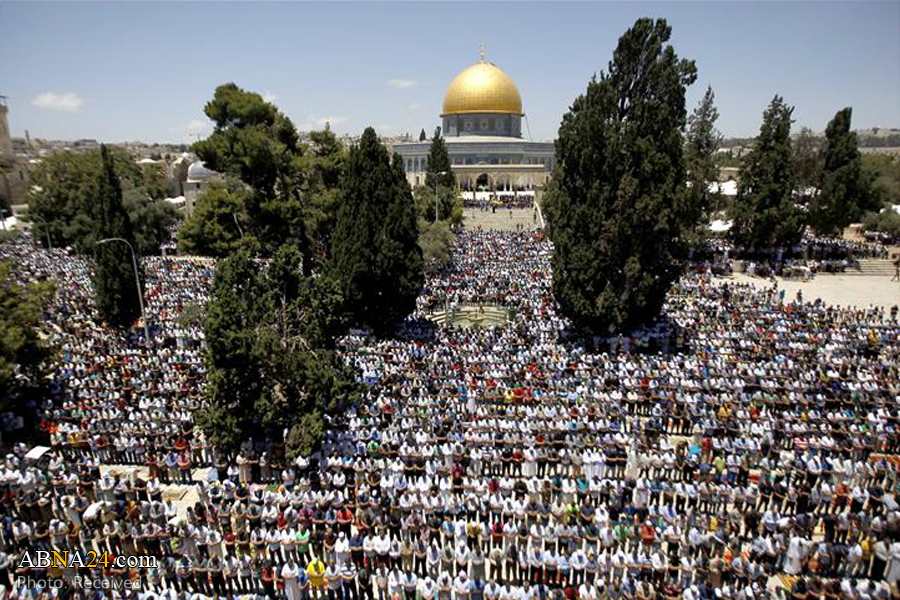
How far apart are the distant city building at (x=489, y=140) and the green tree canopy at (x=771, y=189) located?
29997mm

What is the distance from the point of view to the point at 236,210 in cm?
2372

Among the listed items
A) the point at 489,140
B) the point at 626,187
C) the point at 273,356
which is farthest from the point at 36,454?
the point at 489,140

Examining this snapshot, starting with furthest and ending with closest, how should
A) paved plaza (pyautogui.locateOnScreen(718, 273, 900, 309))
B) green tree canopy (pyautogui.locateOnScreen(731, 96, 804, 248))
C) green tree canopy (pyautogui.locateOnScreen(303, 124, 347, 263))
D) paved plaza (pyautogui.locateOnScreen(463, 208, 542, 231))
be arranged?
1. paved plaza (pyautogui.locateOnScreen(463, 208, 542, 231))
2. green tree canopy (pyautogui.locateOnScreen(731, 96, 804, 248))
3. paved plaza (pyautogui.locateOnScreen(718, 273, 900, 309))
4. green tree canopy (pyautogui.locateOnScreen(303, 124, 347, 263))

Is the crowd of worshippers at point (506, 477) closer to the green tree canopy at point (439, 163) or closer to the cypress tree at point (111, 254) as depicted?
the cypress tree at point (111, 254)

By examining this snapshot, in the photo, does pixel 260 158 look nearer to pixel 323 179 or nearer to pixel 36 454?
pixel 323 179

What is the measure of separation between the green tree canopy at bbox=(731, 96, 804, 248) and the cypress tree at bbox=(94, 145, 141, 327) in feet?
109

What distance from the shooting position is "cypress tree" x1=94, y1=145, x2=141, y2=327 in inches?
820

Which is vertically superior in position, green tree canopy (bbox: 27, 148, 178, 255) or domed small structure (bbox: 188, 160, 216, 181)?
domed small structure (bbox: 188, 160, 216, 181)

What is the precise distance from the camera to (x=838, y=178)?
34.8 m

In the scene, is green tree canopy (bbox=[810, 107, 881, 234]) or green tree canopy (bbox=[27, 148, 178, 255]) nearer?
green tree canopy (bbox=[810, 107, 881, 234])

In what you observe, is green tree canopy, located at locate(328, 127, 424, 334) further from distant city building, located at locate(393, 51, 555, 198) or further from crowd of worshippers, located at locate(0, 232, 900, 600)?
distant city building, located at locate(393, 51, 555, 198)

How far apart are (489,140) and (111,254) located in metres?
47.9

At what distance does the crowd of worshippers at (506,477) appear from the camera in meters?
9.42

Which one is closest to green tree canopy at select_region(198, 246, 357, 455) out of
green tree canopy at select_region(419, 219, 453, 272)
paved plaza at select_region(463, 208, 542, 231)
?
green tree canopy at select_region(419, 219, 453, 272)
